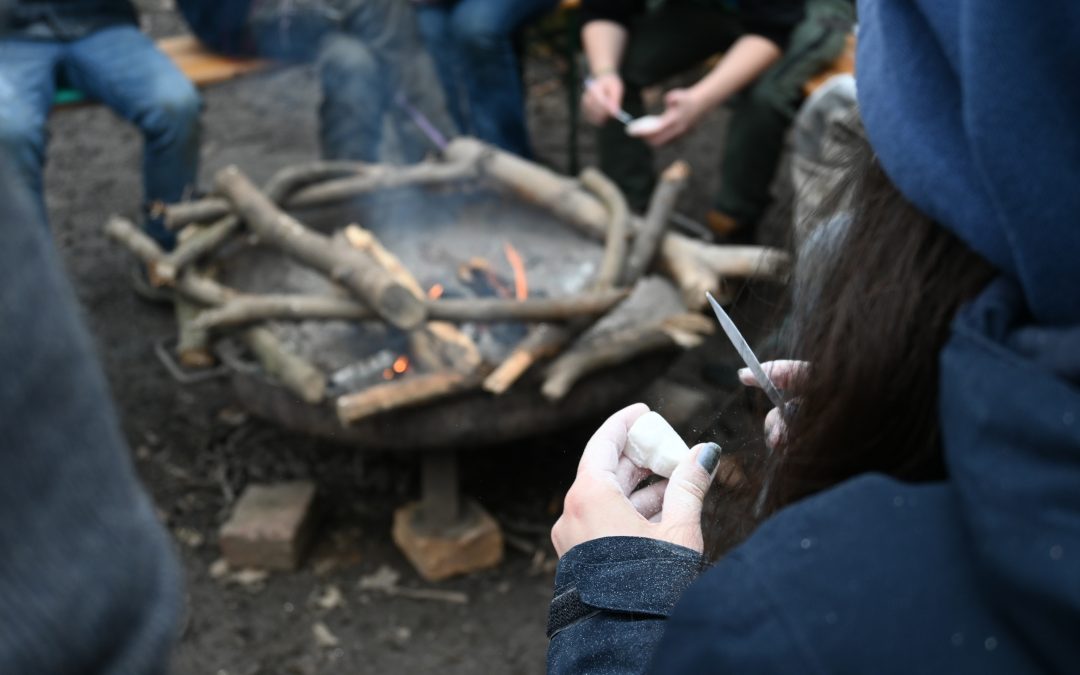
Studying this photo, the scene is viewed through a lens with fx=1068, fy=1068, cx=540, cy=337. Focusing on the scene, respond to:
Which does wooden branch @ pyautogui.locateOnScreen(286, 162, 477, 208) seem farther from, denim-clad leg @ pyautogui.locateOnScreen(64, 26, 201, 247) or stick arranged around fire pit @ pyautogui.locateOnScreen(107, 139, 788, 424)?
denim-clad leg @ pyautogui.locateOnScreen(64, 26, 201, 247)

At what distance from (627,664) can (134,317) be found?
141 inches

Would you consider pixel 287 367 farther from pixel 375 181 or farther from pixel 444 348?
pixel 375 181

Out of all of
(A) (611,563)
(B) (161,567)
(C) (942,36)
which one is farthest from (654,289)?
(B) (161,567)

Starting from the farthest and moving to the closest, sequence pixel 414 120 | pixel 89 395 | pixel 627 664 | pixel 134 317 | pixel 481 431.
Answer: pixel 414 120 < pixel 134 317 < pixel 481 431 < pixel 627 664 < pixel 89 395

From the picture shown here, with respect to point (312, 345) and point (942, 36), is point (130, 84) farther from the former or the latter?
point (942, 36)

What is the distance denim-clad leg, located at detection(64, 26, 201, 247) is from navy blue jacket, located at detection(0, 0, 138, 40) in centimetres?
→ 4

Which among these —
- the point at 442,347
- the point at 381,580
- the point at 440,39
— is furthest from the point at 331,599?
the point at 440,39

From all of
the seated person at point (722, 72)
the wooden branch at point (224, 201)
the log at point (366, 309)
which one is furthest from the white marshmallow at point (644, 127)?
the log at point (366, 309)

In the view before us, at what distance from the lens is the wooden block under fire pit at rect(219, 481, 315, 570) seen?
9.73 ft

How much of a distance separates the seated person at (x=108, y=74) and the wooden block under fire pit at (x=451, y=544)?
1.59m

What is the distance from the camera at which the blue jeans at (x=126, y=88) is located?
3.68 metres

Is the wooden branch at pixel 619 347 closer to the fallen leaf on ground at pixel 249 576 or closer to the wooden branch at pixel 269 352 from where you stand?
the wooden branch at pixel 269 352

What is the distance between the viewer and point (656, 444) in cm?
118

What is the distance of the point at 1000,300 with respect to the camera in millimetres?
764
